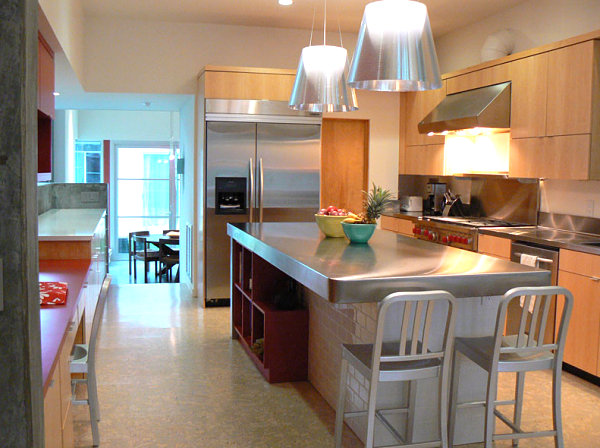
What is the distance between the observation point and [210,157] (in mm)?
6254

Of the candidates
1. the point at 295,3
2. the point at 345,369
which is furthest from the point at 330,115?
the point at 345,369

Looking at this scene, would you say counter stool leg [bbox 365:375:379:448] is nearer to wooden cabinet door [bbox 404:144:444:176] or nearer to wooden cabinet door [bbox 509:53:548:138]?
wooden cabinet door [bbox 509:53:548:138]

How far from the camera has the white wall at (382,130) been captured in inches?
277

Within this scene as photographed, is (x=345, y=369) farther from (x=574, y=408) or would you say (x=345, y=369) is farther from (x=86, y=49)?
(x=86, y=49)

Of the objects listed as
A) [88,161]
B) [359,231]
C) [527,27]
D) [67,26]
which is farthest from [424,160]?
[88,161]

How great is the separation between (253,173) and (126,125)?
5975 millimetres

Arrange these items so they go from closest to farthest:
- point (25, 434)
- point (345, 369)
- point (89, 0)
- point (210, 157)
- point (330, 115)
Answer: point (25, 434) → point (345, 369) → point (89, 0) → point (210, 157) → point (330, 115)

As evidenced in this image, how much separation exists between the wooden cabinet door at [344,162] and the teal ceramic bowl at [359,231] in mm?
3354

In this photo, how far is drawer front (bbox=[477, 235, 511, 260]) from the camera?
4.93 metres

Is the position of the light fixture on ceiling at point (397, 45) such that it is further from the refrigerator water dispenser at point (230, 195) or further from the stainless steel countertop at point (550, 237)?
the refrigerator water dispenser at point (230, 195)

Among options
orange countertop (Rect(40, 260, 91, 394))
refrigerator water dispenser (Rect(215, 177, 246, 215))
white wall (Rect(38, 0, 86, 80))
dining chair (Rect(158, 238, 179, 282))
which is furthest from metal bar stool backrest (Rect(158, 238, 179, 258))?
orange countertop (Rect(40, 260, 91, 394))

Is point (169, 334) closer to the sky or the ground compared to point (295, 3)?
closer to the ground

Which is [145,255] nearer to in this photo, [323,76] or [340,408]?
[323,76]

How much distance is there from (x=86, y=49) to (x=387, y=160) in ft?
11.2
